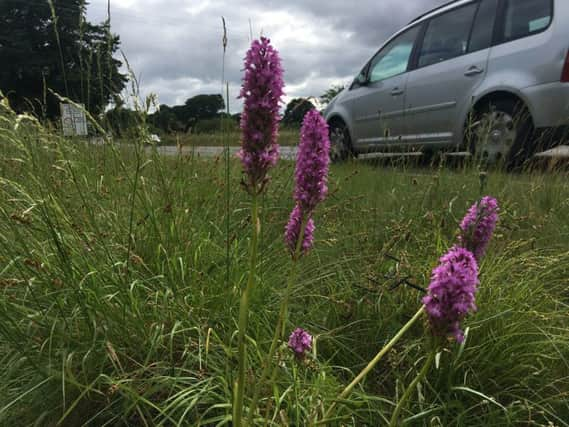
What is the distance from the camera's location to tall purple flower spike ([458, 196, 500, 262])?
1157 millimetres

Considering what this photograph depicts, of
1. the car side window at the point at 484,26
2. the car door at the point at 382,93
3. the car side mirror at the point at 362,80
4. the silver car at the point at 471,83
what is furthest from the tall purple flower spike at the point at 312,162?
the car side mirror at the point at 362,80

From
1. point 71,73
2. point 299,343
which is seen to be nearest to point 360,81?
point 71,73

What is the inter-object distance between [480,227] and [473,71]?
487 centimetres

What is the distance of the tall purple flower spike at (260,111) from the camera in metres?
0.88

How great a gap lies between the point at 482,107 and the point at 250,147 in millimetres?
5193

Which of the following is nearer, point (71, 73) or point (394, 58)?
point (71, 73)

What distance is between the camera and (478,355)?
1.54 meters

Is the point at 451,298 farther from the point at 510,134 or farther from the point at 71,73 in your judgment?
the point at 510,134

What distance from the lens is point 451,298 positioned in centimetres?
83

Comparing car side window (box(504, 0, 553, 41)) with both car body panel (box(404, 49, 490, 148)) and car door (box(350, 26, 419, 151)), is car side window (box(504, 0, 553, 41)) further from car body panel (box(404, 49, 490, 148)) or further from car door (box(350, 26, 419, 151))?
car door (box(350, 26, 419, 151))

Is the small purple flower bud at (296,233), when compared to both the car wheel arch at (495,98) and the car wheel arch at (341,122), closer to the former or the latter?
the car wheel arch at (495,98)

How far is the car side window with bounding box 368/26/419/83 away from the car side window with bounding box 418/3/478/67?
27cm

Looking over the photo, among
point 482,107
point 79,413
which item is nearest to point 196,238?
point 79,413

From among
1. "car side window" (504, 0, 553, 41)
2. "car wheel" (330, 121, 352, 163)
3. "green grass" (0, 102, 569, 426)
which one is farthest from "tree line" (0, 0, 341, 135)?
"car side window" (504, 0, 553, 41)
